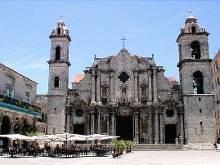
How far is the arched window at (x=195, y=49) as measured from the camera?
4506 centimetres

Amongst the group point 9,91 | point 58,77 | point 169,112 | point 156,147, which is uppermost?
point 58,77

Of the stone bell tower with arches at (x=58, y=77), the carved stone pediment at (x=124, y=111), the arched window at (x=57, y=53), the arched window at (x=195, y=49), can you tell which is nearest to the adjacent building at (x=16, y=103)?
the stone bell tower with arches at (x=58, y=77)

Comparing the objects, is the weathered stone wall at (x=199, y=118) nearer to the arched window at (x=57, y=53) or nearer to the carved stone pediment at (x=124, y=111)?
the carved stone pediment at (x=124, y=111)

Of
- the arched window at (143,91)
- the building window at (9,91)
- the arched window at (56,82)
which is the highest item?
the arched window at (56,82)

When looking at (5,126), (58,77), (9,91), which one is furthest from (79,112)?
(5,126)

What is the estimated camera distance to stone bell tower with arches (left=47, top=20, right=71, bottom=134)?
144 ft

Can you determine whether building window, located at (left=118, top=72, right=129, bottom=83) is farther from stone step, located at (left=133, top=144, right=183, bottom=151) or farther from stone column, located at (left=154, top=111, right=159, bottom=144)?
stone step, located at (left=133, top=144, right=183, bottom=151)

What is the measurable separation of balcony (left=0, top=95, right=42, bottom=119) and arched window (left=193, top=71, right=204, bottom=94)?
2052cm

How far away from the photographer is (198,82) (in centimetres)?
4494

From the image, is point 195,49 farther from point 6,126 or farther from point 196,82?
point 6,126

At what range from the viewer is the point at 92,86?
45.1 metres

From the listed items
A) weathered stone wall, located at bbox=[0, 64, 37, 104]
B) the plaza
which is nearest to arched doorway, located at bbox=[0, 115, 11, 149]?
weathered stone wall, located at bbox=[0, 64, 37, 104]

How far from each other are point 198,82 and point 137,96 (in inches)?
321

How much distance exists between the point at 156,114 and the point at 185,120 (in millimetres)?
3655
